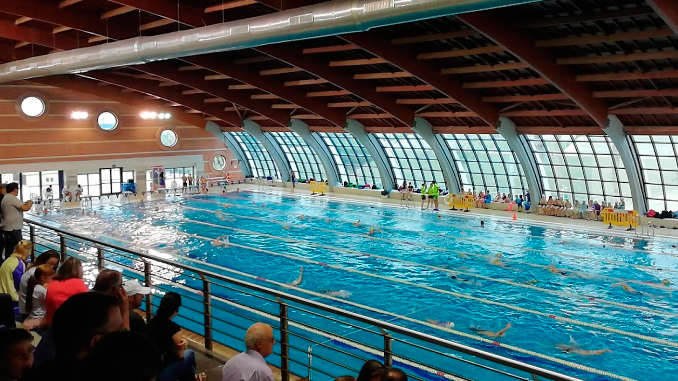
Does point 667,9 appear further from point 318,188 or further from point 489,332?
point 318,188

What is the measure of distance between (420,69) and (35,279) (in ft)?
51.2

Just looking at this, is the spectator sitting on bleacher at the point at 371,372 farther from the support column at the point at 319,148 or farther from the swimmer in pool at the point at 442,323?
the support column at the point at 319,148

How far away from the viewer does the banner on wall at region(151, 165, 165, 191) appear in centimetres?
3778

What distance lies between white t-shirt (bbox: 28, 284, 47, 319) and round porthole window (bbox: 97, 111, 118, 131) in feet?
104

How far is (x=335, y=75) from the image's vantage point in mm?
22094

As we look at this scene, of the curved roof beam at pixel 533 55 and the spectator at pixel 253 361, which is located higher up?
the curved roof beam at pixel 533 55

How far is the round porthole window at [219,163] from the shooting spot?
42.4m

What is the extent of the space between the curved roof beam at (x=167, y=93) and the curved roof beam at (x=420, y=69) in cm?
1518

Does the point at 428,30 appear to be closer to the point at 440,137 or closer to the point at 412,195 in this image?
the point at 440,137

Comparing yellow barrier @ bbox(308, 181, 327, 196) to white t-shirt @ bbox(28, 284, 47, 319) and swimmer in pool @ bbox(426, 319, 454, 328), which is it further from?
white t-shirt @ bbox(28, 284, 47, 319)

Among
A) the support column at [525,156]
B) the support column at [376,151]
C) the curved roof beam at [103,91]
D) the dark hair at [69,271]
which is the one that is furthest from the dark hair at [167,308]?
the curved roof beam at [103,91]

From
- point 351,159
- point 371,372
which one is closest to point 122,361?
point 371,372

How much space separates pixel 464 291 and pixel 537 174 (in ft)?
46.0

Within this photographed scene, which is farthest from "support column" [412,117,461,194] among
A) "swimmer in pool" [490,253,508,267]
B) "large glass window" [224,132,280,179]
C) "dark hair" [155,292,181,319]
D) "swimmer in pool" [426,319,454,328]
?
"dark hair" [155,292,181,319]
